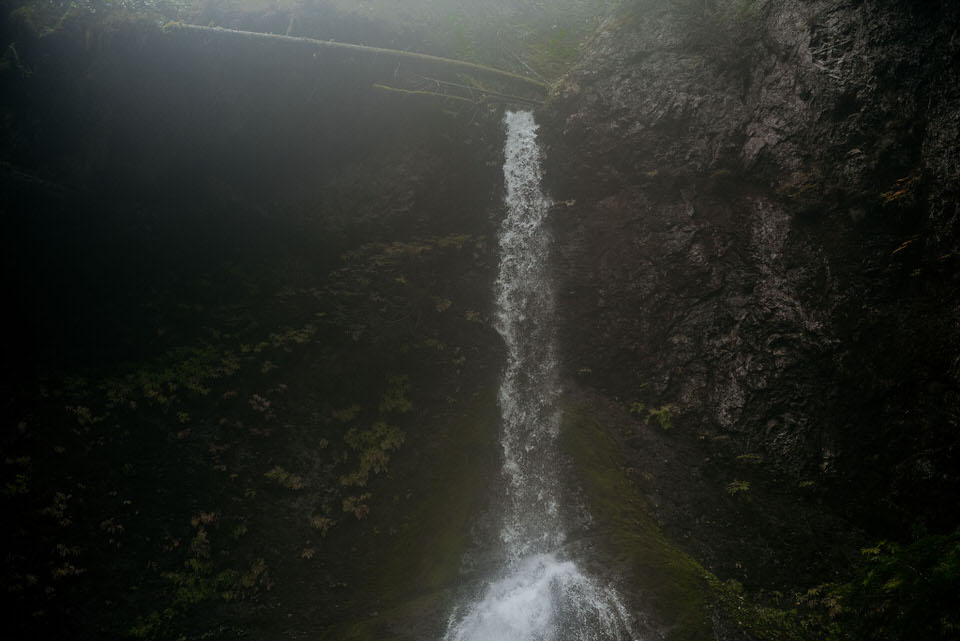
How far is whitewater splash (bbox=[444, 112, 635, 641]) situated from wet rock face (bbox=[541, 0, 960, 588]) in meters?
0.82

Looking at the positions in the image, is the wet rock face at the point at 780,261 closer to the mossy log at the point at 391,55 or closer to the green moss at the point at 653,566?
the green moss at the point at 653,566

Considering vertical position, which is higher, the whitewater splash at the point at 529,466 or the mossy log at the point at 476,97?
the mossy log at the point at 476,97

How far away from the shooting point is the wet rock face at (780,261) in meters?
8.14

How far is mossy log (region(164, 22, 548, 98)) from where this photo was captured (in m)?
12.2

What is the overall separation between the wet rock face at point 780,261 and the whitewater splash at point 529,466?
0.82m

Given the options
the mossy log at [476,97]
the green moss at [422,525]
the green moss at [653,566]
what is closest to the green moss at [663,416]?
the green moss at [653,566]

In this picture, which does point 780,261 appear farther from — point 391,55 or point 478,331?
point 391,55

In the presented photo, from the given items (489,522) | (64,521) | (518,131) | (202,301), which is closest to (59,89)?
(202,301)

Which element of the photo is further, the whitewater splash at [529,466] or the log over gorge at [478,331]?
the log over gorge at [478,331]

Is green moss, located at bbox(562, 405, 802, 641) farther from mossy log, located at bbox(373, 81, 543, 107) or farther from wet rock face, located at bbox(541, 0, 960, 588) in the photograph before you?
mossy log, located at bbox(373, 81, 543, 107)

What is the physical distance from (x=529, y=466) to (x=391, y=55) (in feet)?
43.0

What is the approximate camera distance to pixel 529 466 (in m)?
10.2

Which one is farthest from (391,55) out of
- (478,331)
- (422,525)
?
(422,525)

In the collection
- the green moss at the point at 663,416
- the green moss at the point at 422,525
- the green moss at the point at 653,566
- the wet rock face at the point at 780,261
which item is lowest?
the green moss at the point at 422,525
